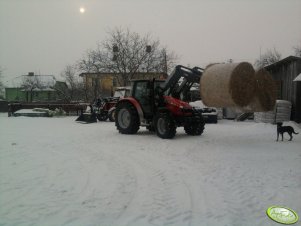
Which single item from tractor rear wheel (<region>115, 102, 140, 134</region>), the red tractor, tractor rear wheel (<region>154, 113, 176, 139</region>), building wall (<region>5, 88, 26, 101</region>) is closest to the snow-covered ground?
tractor rear wheel (<region>154, 113, 176, 139</region>)

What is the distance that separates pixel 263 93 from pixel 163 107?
3.39 metres

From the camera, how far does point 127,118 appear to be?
518 inches

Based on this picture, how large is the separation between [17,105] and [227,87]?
71.9 feet

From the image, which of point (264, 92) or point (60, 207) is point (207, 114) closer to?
A: point (264, 92)

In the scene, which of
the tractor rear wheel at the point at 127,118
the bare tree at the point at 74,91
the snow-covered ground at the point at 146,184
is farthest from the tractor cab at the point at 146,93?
the bare tree at the point at 74,91

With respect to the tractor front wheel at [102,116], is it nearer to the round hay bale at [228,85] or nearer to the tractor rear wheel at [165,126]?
the tractor rear wheel at [165,126]

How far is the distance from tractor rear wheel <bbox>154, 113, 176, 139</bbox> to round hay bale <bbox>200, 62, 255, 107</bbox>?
2.22m

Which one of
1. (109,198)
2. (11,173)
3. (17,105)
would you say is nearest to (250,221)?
(109,198)

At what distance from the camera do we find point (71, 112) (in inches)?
1139

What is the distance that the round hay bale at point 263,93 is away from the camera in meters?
9.46

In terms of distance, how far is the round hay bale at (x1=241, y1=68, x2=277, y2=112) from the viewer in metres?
9.46

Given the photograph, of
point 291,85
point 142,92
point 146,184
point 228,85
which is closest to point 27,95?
point 291,85

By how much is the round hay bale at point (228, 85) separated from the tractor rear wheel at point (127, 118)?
4012 millimetres

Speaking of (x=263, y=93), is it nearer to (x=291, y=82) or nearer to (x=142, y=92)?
(x=142, y=92)
